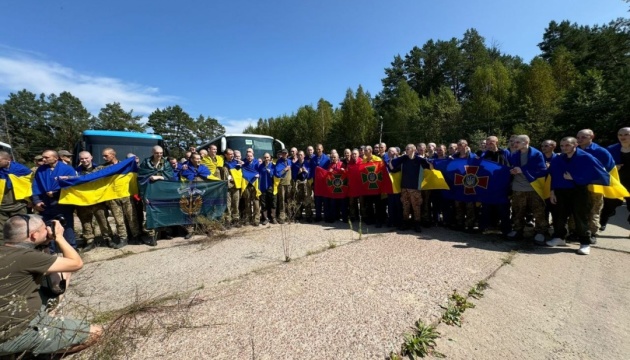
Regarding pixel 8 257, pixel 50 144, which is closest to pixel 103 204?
pixel 8 257

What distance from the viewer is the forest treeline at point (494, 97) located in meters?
18.8

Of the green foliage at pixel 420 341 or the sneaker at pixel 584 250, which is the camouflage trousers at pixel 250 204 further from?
the sneaker at pixel 584 250

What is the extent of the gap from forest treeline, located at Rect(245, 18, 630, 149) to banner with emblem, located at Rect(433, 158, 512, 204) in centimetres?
1577

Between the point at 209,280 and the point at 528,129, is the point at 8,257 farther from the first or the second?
the point at 528,129

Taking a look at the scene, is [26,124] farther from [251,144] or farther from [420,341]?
[420,341]

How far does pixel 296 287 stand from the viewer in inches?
140

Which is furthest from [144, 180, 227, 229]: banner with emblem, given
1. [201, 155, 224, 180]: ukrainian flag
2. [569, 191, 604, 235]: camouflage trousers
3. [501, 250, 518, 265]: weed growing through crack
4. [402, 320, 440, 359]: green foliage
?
[569, 191, 604, 235]: camouflage trousers

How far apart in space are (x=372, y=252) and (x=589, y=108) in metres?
21.5

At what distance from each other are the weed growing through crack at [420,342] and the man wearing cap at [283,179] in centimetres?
547

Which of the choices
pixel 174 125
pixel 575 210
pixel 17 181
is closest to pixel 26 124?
pixel 174 125

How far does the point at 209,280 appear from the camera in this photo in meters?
4.00

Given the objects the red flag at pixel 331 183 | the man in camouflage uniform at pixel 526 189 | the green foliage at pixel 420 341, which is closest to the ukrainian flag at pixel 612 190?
the man in camouflage uniform at pixel 526 189

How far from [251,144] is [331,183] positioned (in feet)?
29.4

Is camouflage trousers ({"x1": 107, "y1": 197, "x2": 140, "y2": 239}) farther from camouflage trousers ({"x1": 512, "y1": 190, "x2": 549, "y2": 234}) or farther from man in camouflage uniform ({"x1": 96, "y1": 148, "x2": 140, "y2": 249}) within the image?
camouflage trousers ({"x1": 512, "y1": 190, "x2": 549, "y2": 234})
